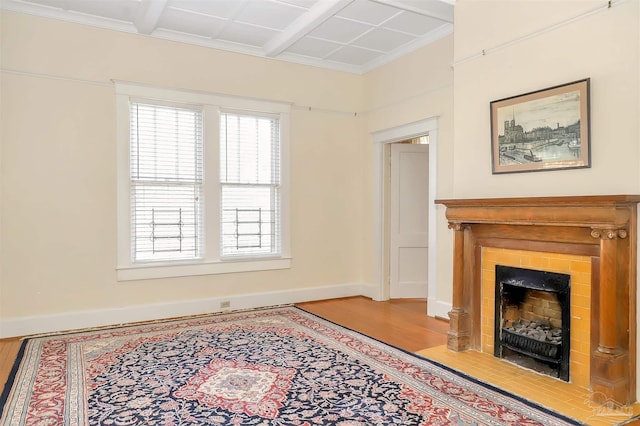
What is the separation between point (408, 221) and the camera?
20.3 ft

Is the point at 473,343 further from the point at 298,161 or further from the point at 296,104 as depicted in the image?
the point at 296,104

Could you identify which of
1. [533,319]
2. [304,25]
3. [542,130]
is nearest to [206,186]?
[304,25]

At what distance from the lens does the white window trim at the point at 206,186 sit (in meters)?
4.80

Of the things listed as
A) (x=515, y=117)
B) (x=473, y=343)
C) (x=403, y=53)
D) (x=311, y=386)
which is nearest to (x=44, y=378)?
(x=311, y=386)

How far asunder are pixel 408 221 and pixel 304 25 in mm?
2941

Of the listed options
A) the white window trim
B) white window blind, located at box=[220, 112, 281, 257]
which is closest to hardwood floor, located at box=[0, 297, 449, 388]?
the white window trim

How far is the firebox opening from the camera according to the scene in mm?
3268

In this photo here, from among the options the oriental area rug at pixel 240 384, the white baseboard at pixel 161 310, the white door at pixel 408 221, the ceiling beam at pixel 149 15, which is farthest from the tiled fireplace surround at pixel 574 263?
the ceiling beam at pixel 149 15

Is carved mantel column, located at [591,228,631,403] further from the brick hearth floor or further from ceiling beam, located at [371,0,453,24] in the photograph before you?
ceiling beam, located at [371,0,453,24]

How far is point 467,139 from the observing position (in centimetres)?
407

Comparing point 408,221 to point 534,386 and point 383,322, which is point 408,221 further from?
point 534,386

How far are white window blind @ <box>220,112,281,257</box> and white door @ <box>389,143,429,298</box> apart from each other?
163cm

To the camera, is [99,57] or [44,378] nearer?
[44,378]

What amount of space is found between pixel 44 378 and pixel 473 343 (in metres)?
3.49
